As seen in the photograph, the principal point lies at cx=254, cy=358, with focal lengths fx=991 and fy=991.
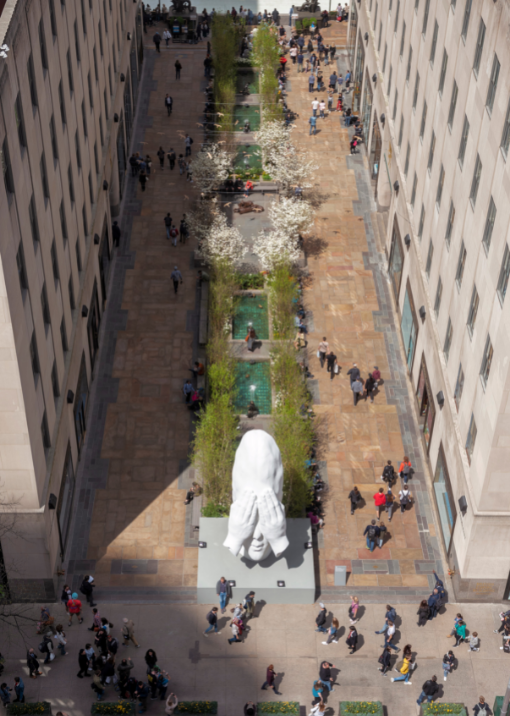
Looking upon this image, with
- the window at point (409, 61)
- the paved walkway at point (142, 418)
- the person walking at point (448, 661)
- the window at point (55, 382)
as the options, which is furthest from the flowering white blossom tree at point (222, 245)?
the person walking at point (448, 661)

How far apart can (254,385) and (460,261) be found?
54.5 feet

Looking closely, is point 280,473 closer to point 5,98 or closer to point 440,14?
point 5,98

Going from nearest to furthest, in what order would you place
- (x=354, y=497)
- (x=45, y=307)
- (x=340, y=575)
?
(x=45, y=307) → (x=340, y=575) → (x=354, y=497)

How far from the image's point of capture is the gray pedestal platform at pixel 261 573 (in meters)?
44.9

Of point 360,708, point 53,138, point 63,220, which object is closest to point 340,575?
point 360,708

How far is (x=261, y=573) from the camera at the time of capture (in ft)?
149

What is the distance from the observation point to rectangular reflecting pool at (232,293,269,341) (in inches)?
2405

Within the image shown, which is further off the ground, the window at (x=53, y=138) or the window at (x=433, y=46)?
the window at (x=433, y=46)

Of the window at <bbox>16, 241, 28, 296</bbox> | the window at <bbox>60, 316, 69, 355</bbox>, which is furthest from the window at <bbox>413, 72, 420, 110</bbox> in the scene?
the window at <bbox>16, 241, 28, 296</bbox>

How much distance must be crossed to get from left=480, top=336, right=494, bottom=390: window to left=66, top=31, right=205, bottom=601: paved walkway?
16489 mm

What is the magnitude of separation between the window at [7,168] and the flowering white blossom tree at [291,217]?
31.4 m

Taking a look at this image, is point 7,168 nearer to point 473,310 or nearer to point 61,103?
point 61,103

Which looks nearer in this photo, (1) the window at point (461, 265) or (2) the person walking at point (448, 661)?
(2) the person walking at point (448, 661)

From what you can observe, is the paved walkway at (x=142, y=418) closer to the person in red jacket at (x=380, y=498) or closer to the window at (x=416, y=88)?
the person in red jacket at (x=380, y=498)
